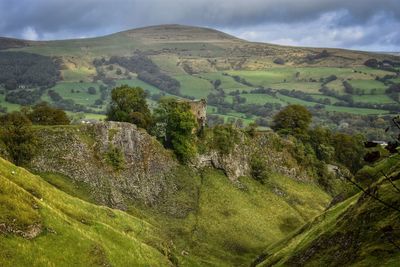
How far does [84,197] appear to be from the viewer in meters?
66.7

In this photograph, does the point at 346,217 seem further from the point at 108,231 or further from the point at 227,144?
the point at 227,144

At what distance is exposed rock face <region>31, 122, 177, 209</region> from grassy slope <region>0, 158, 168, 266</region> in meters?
18.8

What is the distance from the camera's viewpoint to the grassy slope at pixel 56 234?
115 feet

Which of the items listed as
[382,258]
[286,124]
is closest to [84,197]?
[382,258]

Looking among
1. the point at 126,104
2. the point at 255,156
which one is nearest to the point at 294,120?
the point at 255,156

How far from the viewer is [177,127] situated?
88.1 meters

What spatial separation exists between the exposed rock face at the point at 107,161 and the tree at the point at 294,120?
4431 cm

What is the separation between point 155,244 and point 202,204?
24801 millimetres

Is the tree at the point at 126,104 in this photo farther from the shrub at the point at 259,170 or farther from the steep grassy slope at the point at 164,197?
the shrub at the point at 259,170

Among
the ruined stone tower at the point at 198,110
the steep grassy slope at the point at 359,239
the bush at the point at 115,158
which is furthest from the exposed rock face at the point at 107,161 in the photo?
the steep grassy slope at the point at 359,239

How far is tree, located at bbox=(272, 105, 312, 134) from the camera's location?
116950mm

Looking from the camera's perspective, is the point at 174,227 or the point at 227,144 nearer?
the point at 174,227

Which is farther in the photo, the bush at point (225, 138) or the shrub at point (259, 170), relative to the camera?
the shrub at point (259, 170)

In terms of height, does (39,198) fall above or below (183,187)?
above
